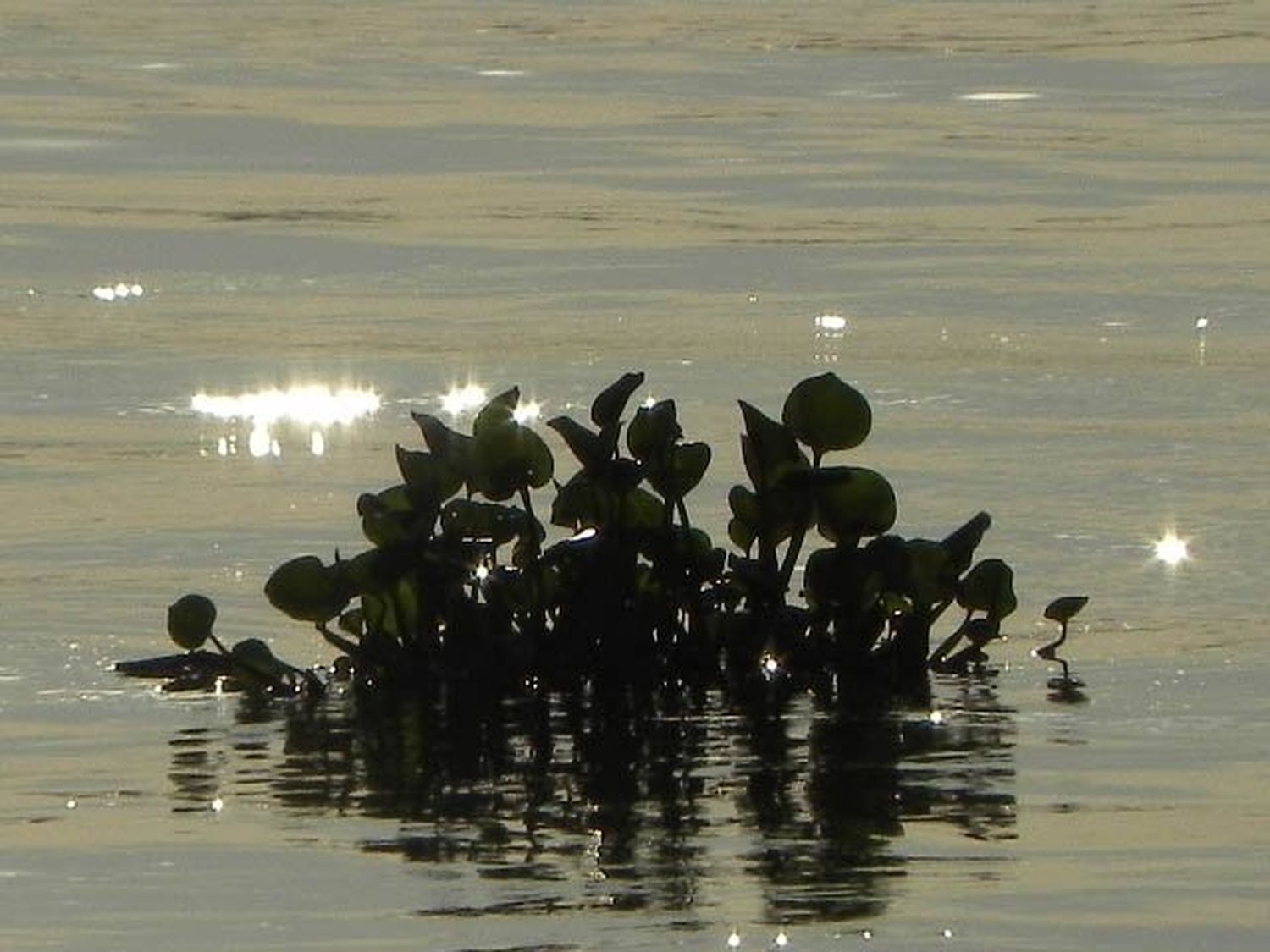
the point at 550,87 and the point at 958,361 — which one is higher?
the point at 550,87

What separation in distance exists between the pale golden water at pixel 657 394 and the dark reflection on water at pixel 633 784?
0.04 ft

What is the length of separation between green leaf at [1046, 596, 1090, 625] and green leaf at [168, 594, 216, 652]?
1.28 meters

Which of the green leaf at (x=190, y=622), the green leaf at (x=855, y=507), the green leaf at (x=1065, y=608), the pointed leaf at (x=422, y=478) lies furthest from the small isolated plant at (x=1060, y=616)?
the green leaf at (x=190, y=622)

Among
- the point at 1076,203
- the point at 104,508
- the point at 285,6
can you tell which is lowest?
the point at 104,508

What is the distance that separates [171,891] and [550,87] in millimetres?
11639

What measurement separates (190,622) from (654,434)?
0.76 metres

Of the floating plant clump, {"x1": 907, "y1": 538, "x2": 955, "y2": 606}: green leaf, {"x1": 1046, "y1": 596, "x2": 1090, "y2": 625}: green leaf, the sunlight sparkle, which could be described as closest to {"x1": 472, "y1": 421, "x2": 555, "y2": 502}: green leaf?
the floating plant clump

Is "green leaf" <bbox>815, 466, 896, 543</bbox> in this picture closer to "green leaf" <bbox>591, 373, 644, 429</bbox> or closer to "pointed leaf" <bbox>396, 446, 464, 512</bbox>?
"green leaf" <bbox>591, 373, 644, 429</bbox>

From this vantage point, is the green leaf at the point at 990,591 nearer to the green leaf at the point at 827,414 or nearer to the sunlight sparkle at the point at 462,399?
the green leaf at the point at 827,414

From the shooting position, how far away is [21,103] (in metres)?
15.5

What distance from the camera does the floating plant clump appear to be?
593cm

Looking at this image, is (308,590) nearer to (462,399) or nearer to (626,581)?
(626,581)

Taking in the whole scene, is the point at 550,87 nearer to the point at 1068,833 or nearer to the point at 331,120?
the point at 331,120

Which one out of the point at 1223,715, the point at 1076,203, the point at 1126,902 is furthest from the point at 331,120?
the point at 1126,902
